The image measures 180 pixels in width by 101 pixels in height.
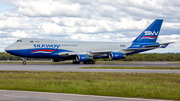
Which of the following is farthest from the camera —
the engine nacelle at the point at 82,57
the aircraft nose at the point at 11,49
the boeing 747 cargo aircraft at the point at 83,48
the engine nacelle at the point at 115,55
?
the engine nacelle at the point at 115,55

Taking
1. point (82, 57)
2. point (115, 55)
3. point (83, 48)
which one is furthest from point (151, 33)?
point (82, 57)

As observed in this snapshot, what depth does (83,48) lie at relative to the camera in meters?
51.8

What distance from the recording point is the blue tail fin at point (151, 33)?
54.9 m

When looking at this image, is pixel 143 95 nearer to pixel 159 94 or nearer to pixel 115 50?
pixel 159 94

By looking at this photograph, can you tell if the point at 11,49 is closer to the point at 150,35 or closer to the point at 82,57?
the point at 82,57

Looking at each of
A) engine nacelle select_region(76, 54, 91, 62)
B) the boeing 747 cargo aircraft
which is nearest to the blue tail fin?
the boeing 747 cargo aircraft

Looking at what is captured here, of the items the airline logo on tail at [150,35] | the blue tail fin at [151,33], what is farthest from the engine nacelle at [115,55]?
the airline logo on tail at [150,35]

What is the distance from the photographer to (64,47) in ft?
163

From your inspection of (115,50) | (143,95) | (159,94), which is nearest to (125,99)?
(143,95)

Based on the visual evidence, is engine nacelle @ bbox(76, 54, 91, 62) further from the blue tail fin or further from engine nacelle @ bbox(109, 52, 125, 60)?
the blue tail fin

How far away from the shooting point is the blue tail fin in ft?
180

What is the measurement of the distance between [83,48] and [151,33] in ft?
55.2

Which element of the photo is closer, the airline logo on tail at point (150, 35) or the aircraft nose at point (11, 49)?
the aircraft nose at point (11, 49)

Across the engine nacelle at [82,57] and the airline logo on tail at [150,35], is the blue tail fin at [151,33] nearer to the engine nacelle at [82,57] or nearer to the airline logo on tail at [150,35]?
the airline logo on tail at [150,35]
